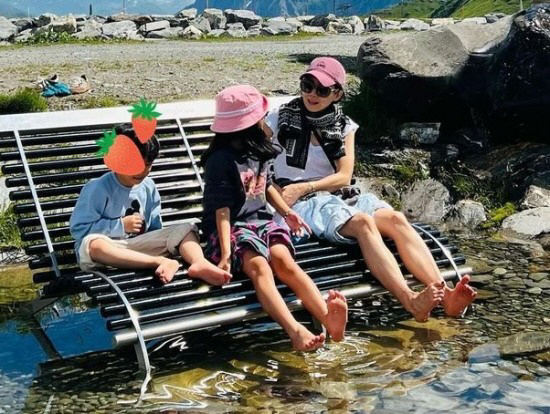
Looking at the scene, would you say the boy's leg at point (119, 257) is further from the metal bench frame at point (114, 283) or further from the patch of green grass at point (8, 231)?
the patch of green grass at point (8, 231)

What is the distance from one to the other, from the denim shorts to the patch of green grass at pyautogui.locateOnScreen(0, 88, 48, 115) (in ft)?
19.5

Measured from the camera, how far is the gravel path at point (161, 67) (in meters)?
13.2

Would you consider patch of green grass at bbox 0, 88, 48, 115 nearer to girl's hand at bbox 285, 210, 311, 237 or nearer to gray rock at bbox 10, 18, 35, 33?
girl's hand at bbox 285, 210, 311, 237

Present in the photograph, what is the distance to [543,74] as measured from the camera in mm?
9328

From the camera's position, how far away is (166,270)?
17.7ft

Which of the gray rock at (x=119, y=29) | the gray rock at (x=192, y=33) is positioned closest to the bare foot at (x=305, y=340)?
the gray rock at (x=119, y=29)

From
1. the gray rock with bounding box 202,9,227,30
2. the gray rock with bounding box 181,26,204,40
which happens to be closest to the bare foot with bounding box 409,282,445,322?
the gray rock with bounding box 181,26,204,40

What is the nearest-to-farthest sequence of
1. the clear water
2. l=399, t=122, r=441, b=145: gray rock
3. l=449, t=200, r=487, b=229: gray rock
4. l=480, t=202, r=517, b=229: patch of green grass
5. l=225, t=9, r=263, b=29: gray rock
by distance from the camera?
1. the clear water
2. l=480, t=202, r=517, b=229: patch of green grass
3. l=449, t=200, r=487, b=229: gray rock
4. l=399, t=122, r=441, b=145: gray rock
5. l=225, t=9, r=263, b=29: gray rock

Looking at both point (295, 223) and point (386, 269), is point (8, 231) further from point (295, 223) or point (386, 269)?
point (386, 269)

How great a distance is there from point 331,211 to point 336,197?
0.69 ft

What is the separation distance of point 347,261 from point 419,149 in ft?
14.9

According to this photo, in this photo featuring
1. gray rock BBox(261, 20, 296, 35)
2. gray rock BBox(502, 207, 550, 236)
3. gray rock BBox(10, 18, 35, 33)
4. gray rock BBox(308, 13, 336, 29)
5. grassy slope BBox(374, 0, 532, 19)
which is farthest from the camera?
grassy slope BBox(374, 0, 532, 19)

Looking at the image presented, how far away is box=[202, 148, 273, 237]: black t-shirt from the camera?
5484mm

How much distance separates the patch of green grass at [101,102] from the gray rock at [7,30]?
54.4 feet
